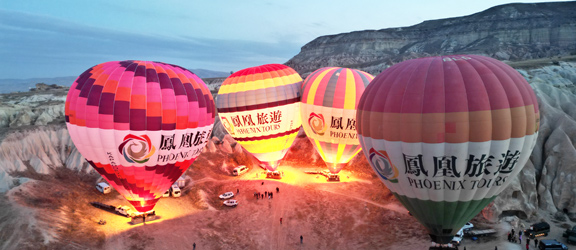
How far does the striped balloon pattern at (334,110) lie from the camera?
75.7ft

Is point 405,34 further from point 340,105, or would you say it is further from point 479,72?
point 479,72

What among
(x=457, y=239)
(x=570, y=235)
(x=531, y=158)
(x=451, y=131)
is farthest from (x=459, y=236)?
(x=531, y=158)

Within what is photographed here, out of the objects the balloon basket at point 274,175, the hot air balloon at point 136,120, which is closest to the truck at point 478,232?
the balloon basket at point 274,175

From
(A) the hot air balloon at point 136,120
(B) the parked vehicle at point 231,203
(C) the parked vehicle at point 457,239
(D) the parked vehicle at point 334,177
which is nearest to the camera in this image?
(A) the hot air balloon at point 136,120

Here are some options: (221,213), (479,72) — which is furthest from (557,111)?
(221,213)

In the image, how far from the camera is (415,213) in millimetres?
13992

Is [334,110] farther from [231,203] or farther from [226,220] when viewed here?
[226,220]

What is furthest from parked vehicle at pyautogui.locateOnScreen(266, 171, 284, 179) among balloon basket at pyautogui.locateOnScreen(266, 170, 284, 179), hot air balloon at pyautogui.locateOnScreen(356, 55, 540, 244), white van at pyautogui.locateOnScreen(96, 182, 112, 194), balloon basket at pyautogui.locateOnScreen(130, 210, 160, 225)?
hot air balloon at pyautogui.locateOnScreen(356, 55, 540, 244)

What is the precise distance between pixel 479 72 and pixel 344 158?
13.6m

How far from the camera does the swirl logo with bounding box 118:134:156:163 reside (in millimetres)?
16547

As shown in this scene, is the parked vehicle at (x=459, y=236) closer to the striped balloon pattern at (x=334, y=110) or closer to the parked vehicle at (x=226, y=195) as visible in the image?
the striped balloon pattern at (x=334, y=110)

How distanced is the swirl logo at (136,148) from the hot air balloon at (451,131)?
10.8m

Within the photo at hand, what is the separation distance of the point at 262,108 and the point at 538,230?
709 inches

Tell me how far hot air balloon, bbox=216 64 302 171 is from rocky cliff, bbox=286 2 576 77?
57.2m
